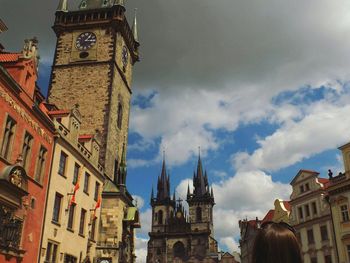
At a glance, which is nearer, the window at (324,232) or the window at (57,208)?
the window at (57,208)

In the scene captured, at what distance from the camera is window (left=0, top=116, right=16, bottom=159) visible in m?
17.2

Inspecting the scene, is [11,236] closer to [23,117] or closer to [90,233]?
[23,117]

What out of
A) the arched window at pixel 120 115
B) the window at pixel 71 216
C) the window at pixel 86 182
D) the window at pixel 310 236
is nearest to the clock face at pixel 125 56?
the arched window at pixel 120 115

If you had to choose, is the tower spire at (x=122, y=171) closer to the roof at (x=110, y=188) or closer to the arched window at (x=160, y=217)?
the roof at (x=110, y=188)

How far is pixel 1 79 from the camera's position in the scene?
17.1 m

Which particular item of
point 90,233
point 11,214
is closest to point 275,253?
point 11,214

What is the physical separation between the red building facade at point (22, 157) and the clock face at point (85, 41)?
15505 mm

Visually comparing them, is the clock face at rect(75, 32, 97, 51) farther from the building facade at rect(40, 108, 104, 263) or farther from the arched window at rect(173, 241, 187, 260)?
the arched window at rect(173, 241, 187, 260)

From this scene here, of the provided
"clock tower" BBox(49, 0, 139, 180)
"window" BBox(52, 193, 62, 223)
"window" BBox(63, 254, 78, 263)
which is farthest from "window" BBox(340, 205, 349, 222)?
"window" BBox(52, 193, 62, 223)

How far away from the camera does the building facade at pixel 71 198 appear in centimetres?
2138

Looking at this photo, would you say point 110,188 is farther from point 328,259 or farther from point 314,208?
point 328,259

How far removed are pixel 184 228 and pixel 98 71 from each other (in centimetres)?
7977

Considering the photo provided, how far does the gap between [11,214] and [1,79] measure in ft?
19.2

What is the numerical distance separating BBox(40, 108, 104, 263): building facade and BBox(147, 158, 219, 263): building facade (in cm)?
7480
